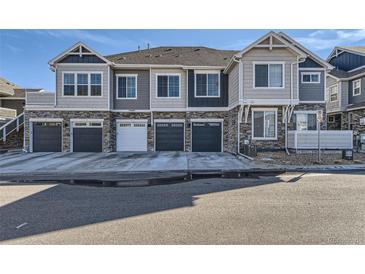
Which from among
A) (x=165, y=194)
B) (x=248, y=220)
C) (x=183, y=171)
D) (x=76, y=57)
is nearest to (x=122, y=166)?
(x=183, y=171)

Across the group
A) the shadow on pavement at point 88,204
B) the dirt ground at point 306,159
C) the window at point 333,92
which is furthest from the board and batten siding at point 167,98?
the window at point 333,92

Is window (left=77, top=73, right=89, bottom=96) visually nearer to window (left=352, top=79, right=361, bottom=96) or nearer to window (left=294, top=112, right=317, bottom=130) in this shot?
window (left=294, top=112, right=317, bottom=130)

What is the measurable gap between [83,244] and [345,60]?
28972 millimetres

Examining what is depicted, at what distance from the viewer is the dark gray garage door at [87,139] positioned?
18.4 m

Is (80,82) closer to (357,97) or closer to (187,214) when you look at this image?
(187,214)

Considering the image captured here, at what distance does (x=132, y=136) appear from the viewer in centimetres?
1905

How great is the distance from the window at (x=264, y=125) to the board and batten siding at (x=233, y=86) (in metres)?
1.81

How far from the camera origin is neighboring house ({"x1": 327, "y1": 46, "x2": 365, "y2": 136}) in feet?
67.5

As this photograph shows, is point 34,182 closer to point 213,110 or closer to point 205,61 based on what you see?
point 213,110

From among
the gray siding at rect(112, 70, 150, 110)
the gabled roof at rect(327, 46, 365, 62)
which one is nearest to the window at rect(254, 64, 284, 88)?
the gray siding at rect(112, 70, 150, 110)

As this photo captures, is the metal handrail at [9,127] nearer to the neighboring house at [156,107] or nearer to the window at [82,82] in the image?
the neighboring house at [156,107]

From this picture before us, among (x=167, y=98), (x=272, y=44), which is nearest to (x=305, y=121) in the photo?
(x=272, y=44)

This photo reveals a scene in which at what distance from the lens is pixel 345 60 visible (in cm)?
2427

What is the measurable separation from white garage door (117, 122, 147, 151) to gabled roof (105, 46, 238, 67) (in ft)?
16.1
